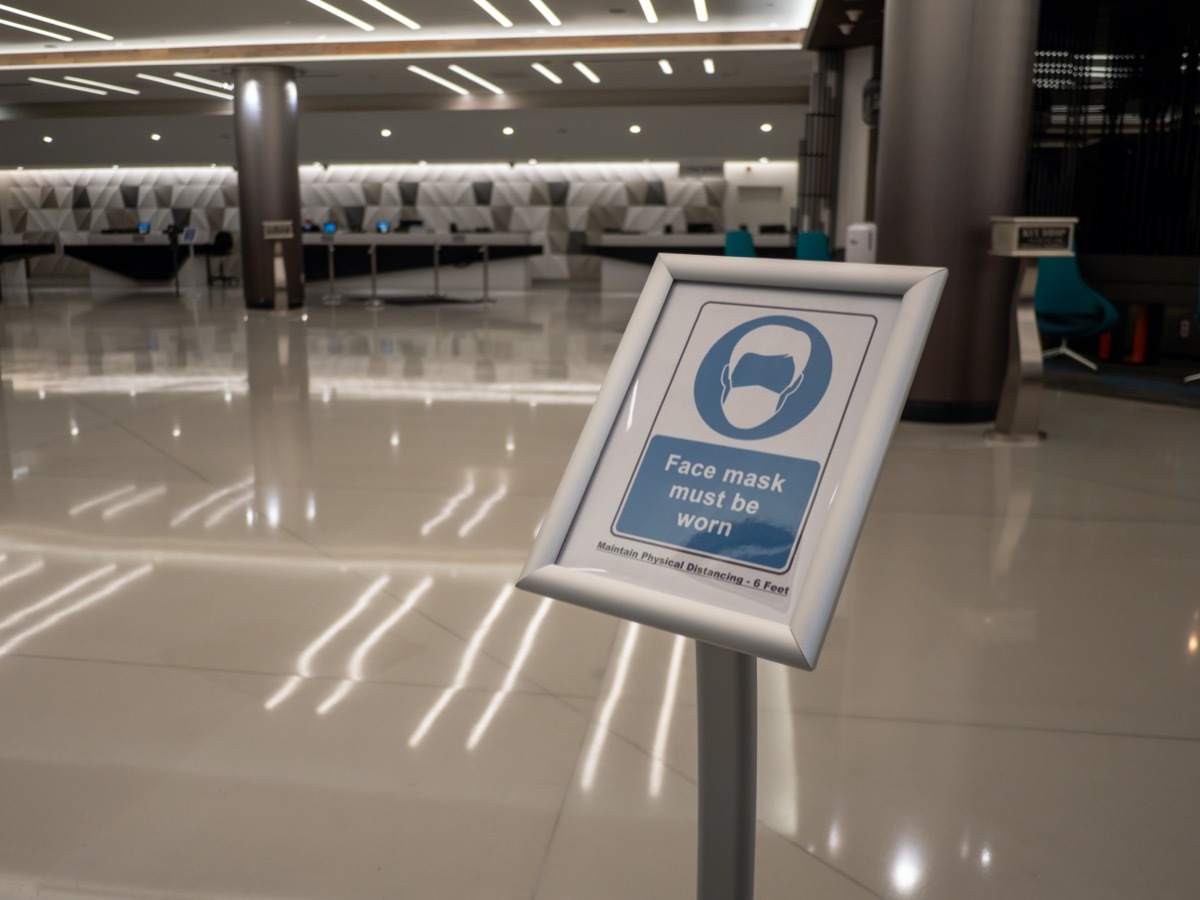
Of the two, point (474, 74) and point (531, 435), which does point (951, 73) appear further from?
point (474, 74)

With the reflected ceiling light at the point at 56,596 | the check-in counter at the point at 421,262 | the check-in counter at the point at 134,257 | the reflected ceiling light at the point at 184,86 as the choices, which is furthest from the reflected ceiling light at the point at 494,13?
the check-in counter at the point at 134,257

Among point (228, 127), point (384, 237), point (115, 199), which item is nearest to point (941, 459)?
point (384, 237)

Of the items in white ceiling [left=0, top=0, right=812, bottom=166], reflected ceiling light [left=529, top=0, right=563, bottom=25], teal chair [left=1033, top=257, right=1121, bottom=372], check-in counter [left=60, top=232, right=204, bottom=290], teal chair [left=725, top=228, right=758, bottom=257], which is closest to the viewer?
teal chair [left=1033, top=257, right=1121, bottom=372]

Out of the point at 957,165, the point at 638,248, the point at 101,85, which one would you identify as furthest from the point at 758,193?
the point at 957,165

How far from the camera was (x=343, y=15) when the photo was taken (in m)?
12.0

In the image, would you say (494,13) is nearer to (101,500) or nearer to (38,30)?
(38,30)

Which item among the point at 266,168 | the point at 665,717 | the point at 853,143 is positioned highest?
the point at 853,143

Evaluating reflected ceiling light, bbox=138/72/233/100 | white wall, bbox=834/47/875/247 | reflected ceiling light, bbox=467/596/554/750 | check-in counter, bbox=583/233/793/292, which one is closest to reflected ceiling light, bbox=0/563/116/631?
reflected ceiling light, bbox=467/596/554/750

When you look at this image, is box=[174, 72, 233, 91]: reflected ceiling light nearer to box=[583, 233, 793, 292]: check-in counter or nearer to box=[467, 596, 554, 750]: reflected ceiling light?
box=[583, 233, 793, 292]: check-in counter

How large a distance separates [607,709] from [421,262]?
688 inches

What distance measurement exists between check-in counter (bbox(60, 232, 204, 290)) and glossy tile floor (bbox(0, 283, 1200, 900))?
16.4 m

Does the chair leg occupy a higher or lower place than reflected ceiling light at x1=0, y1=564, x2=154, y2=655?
higher

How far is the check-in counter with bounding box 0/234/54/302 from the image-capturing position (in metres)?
17.4

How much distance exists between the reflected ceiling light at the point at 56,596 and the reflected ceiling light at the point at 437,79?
42.4ft
